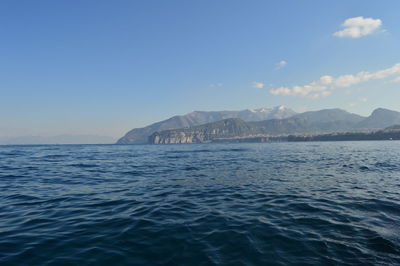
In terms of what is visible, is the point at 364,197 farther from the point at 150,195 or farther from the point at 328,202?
the point at 150,195

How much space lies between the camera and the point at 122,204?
44.0 feet

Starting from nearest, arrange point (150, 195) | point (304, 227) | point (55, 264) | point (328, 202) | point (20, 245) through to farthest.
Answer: point (55, 264) < point (20, 245) < point (304, 227) < point (328, 202) < point (150, 195)

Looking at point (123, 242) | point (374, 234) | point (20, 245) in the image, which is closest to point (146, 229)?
point (123, 242)

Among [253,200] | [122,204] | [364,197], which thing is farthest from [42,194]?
[364,197]

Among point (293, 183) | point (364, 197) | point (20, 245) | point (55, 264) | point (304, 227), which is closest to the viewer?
point (55, 264)

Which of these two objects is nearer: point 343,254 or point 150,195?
point 343,254

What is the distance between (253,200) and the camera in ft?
45.9

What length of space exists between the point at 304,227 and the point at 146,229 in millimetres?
6894

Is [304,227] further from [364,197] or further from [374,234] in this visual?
[364,197]

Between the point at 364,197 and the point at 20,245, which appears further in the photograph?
the point at 364,197

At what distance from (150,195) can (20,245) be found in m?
8.16

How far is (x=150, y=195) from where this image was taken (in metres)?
15.6

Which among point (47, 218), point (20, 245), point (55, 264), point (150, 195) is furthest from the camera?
point (150, 195)

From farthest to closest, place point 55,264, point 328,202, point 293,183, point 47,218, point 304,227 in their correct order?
point 293,183
point 328,202
point 47,218
point 304,227
point 55,264
